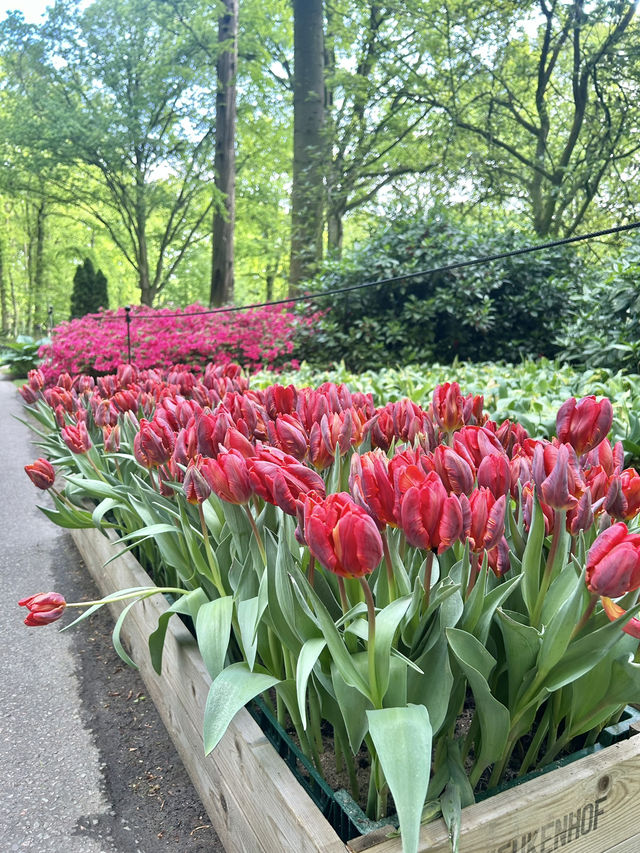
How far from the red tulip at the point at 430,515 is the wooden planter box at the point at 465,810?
1.48ft

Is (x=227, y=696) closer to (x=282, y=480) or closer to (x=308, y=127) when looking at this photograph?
(x=282, y=480)

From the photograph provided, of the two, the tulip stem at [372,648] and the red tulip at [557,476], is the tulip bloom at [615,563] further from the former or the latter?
the tulip stem at [372,648]

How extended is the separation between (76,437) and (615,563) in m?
1.90

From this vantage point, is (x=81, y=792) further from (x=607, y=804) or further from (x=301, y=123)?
(x=301, y=123)

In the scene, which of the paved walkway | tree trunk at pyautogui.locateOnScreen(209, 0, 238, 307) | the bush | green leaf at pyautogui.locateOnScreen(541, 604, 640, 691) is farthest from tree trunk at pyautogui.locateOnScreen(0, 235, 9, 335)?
green leaf at pyautogui.locateOnScreen(541, 604, 640, 691)

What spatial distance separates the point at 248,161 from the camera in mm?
20281

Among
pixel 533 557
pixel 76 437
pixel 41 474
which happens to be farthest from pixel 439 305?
pixel 533 557

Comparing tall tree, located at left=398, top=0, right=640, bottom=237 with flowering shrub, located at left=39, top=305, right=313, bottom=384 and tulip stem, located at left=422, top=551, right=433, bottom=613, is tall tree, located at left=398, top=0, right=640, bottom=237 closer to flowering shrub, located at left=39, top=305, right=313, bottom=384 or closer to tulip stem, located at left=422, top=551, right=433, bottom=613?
flowering shrub, located at left=39, top=305, right=313, bottom=384

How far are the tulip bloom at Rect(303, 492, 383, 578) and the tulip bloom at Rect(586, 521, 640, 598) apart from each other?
0.31 m

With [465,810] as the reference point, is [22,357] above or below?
above

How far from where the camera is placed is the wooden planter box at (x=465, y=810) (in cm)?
106

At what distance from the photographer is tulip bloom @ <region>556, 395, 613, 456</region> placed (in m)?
1.39

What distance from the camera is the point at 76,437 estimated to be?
92.4 inches

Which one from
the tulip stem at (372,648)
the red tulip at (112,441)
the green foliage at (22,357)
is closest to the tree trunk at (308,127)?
the green foliage at (22,357)
